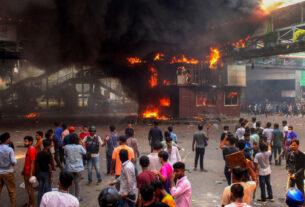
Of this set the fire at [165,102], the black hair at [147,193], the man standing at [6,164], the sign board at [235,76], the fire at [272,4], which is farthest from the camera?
the sign board at [235,76]

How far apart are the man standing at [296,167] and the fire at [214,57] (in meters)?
19.0

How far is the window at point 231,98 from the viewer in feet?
82.2

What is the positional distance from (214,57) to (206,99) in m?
3.94

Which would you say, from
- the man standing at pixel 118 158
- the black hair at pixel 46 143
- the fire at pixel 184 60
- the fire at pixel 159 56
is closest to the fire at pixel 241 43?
the fire at pixel 184 60

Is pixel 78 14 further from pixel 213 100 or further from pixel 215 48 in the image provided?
pixel 213 100

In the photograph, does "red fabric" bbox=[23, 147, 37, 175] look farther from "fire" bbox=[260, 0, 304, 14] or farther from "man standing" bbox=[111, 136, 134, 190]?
"fire" bbox=[260, 0, 304, 14]

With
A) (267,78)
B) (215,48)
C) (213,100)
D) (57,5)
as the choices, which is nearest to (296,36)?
(215,48)

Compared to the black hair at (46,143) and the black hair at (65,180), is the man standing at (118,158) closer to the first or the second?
the black hair at (46,143)

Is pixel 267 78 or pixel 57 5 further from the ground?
pixel 57 5

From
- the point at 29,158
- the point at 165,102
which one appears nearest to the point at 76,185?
the point at 29,158

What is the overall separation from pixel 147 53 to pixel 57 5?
8.20 meters

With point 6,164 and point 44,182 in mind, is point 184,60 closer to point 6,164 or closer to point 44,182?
point 44,182

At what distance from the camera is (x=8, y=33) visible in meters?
18.2

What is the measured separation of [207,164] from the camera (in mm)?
9125
